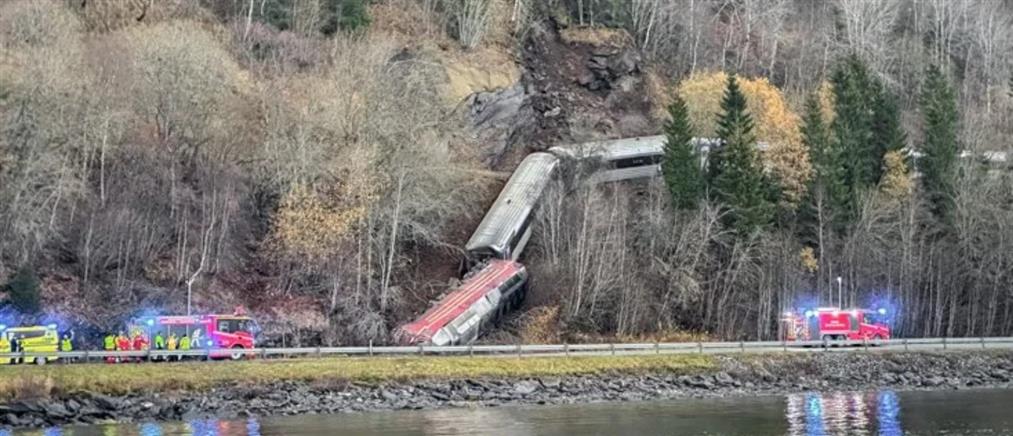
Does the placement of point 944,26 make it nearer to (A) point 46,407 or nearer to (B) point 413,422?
Answer: (B) point 413,422

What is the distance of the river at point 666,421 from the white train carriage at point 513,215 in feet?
68.6

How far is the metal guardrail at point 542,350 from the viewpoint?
46625 millimetres

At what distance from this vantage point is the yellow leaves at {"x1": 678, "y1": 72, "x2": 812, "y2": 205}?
239 feet

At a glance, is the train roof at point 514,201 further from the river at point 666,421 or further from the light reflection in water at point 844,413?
the light reflection in water at point 844,413

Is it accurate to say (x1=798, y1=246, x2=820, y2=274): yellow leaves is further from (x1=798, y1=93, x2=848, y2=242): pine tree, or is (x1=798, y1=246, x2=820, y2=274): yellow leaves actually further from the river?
the river

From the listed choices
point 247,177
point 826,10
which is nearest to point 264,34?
point 247,177

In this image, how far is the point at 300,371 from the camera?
151 feet

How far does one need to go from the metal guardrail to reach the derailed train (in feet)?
14.7

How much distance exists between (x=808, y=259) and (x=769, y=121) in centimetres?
1387

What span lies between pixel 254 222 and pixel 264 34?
843 inches

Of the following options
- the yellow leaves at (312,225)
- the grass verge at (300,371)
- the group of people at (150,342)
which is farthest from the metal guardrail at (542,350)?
the yellow leaves at (312,225)

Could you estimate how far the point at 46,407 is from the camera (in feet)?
131

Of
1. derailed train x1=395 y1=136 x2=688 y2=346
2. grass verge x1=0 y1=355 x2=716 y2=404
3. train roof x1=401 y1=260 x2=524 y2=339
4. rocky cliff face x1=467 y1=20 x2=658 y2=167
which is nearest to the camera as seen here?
grass verge x1=0 y1=355 x2=716 y2=404

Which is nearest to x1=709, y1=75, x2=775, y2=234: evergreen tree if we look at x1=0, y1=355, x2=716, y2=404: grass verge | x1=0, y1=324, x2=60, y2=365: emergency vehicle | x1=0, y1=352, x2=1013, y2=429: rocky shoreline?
x1=0, y1=352, x2=1013, y2=429: rocky shoreline
